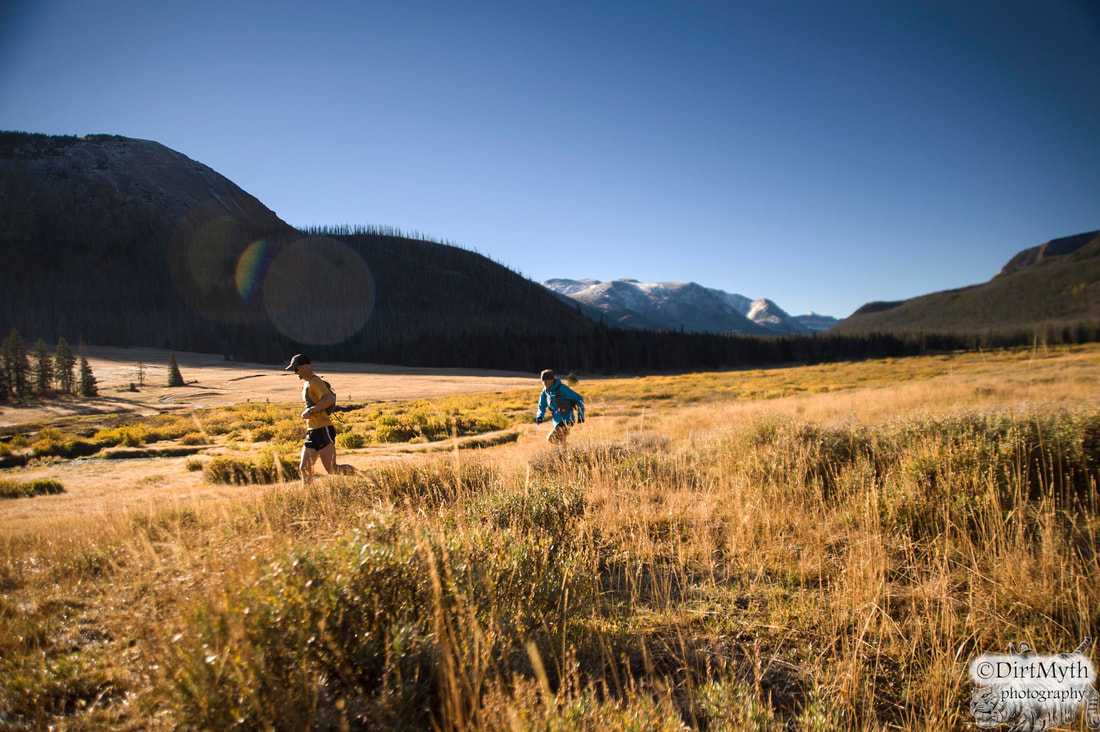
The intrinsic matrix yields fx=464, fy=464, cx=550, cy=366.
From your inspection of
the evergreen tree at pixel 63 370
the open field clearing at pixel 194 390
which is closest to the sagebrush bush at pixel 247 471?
the open field clearing at pixel 194 390

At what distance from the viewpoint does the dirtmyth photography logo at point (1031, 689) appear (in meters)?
2.38

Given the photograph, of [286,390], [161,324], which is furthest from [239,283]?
[286,390]

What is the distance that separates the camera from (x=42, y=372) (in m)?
39.3

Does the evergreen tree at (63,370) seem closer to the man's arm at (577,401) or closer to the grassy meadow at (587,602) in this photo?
the grassy meadow at (587,602)

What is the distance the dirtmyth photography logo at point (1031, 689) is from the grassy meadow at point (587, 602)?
0.11 meters

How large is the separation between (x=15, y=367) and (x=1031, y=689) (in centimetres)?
5603

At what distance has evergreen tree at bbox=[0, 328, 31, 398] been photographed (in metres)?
36.2

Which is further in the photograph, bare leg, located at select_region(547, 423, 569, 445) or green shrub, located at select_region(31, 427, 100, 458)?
green shrub, located at select_region(31, 427, 100, 458)

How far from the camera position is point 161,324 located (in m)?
114

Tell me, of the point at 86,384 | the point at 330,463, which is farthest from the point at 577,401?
the point at 86,384

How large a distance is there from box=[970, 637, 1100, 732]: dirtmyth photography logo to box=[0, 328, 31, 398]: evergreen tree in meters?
55.4

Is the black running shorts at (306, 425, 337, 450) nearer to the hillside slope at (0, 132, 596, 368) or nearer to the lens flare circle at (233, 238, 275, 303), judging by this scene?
the hillside slope at (0, 132, 596, 368)

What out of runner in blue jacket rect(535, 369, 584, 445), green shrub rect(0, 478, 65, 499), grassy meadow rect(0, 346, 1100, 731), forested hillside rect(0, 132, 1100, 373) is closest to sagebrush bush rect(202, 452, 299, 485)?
green shrub rect(0, 478, 65, 499)

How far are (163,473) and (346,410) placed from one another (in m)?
19.5
